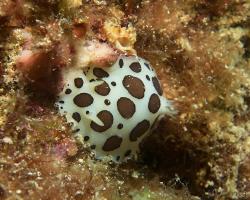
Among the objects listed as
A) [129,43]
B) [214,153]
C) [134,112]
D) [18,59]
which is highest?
[129,43]

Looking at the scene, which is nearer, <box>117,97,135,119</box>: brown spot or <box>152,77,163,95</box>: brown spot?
<box>117,97,135,119</box>: brown spot

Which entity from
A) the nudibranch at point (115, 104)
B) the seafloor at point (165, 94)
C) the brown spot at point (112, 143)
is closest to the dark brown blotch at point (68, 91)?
the nudibranch at point (115, 104)

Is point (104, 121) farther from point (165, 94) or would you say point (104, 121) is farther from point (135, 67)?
point (165, 94)

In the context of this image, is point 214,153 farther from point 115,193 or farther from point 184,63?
point 115,193

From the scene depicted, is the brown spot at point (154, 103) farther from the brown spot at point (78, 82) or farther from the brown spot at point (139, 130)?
the brown spot at point (78, 82)

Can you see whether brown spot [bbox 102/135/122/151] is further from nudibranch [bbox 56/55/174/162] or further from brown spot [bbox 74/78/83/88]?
brown spot [bbox 74/78/83/88]

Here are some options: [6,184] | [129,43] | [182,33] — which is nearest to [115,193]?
[6,184]

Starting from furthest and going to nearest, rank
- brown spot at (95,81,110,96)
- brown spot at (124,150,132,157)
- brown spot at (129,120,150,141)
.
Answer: brown spot at (124,150,132,157) → brown spot at (129,120,150,141) → brown spot at (95,81,110,96)

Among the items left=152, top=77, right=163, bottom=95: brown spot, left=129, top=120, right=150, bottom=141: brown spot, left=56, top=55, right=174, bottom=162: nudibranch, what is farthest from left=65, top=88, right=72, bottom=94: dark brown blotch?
left=152, top=77, right=163, bottom=95: brown spot
